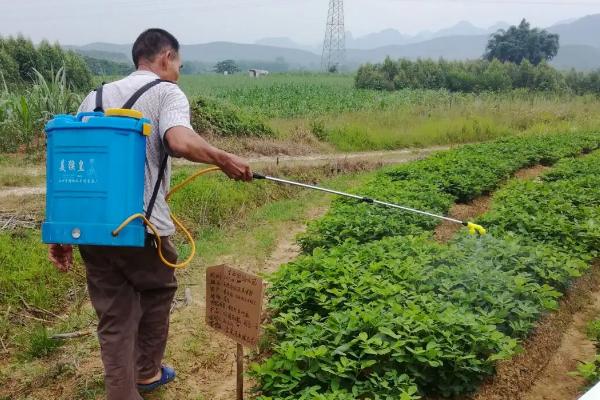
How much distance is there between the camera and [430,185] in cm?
824

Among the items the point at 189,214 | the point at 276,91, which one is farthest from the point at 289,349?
the point at 276,91

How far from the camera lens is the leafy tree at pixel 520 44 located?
57125 millimetres

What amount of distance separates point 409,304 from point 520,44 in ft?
200

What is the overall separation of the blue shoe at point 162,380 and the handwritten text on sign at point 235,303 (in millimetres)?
768

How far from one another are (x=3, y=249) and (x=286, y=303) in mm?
3506

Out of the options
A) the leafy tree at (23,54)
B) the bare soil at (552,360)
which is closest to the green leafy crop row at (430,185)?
the bare soil at (552,360)

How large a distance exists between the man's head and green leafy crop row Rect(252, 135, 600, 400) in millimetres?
Answer: 1913

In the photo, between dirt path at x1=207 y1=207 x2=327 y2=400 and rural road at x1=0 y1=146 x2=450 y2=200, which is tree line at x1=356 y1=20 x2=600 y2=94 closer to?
rural road at x1=0 y1=146 x2=450 y2=200

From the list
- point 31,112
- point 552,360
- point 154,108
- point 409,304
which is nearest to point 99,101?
point 154,108

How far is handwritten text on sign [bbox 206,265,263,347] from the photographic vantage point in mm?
3057

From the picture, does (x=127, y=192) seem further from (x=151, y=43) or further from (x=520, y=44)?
(x=520, y=44)

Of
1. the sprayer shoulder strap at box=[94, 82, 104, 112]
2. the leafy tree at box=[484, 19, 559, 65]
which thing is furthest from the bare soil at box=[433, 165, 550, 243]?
the leafy tree at box=[484, 19, 559, 65]

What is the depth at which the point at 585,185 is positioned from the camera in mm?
8523

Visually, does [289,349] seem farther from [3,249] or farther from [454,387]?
[3,249]
